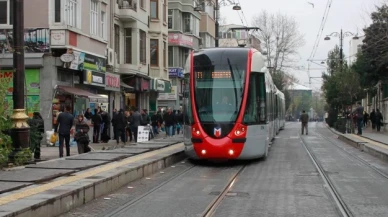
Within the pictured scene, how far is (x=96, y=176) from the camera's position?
11227 mm

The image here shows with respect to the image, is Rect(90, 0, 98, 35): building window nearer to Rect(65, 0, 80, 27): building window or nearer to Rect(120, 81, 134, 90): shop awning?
Answer: Rect(65, 0, 80, 27): building window

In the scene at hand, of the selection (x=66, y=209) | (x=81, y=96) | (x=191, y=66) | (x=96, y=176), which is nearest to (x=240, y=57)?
(x=191, y=66)

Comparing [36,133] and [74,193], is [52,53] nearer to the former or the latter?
[36,133]

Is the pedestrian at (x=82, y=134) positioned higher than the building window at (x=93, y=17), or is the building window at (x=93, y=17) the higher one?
the building window at (x=93, y=17)

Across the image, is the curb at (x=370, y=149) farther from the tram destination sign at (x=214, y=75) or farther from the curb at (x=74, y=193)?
the curb at (x=74, y=193)

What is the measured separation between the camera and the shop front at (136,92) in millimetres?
34219

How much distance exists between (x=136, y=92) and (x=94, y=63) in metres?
10.6

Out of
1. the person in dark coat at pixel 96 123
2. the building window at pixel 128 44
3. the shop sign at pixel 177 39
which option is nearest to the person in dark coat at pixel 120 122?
the person in dark coat at pixel 96 123

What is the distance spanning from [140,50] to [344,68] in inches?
822

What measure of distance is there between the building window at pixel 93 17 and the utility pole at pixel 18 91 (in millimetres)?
13678

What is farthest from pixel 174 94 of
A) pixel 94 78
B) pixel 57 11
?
pixel 57 11

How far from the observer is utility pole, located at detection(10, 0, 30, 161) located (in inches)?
513

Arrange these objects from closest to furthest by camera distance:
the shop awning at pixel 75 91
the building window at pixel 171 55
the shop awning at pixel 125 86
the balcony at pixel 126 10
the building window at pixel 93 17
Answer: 1. the shop awning at pixel 75 91
2. the building window at pixel 93 17
3. the balcony at pixel 126 10
4. the shop awning at pixel 125 86
5. the building window at pixel 171 55

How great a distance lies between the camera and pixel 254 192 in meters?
11.1
